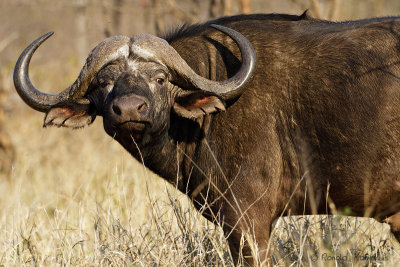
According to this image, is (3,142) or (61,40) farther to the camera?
→ (61,40)

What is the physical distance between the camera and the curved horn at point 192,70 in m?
3.62

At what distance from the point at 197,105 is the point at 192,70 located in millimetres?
240

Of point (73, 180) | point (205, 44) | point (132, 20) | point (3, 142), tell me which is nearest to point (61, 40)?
point (132, 20)

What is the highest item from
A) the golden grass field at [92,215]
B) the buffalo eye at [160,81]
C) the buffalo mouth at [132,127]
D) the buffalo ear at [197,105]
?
the buffalo eye at [160,81]

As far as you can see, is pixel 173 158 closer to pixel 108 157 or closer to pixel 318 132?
pixel 318 132

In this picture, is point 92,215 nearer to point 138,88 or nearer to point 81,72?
point 81,72

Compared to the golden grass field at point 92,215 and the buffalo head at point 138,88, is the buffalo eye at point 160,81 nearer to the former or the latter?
the buffalo head at point 138,88

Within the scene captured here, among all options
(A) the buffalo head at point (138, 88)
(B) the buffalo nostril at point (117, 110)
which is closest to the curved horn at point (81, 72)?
(A) the buffalo head at point (138, 88)

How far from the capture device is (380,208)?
3654 millimetres

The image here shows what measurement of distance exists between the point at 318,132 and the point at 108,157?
538 cm

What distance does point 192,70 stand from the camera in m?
3.79

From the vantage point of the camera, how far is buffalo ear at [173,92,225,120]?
3.63 meters

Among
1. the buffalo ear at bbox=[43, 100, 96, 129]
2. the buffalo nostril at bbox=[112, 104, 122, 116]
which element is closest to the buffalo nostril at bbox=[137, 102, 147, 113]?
the buffalo nostril at bbox=[112, 104, 122, 116]

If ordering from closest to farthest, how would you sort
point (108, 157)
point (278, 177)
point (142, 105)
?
point (142, 105), point (278, 177), point (108, 157)
